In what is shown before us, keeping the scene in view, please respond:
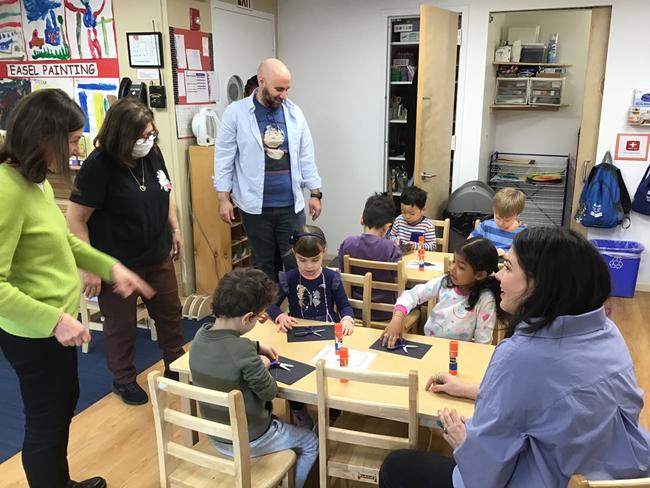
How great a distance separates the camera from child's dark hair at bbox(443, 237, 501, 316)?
2.19 meters

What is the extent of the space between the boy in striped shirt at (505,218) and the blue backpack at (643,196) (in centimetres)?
165

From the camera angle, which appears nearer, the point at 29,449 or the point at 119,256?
the point at 29,449

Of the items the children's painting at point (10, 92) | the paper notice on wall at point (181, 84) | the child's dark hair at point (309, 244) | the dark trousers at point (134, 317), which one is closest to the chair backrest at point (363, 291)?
the child's dark hair at point (309, 244)

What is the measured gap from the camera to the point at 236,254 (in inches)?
184

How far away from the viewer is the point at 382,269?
2.92 metres

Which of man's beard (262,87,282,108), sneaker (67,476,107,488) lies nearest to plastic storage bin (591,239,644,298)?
man's beard (262,87,282,108)

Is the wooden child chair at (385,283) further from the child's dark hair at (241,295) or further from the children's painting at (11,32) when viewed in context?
the children's painting at (11,32)

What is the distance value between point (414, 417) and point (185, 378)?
84cm

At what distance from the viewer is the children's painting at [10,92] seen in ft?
14.6

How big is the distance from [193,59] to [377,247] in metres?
2.17

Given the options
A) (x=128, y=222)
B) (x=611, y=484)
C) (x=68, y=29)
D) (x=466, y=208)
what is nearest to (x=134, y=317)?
(x=128, y=222)

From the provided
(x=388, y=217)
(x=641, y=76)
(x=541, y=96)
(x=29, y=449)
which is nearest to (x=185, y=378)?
(x=29, y=449)

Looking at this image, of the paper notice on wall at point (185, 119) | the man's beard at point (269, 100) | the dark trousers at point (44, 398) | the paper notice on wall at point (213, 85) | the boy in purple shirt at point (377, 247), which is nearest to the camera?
the dark trousers at point (44, 398)

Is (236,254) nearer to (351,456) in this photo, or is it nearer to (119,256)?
(119,256)
